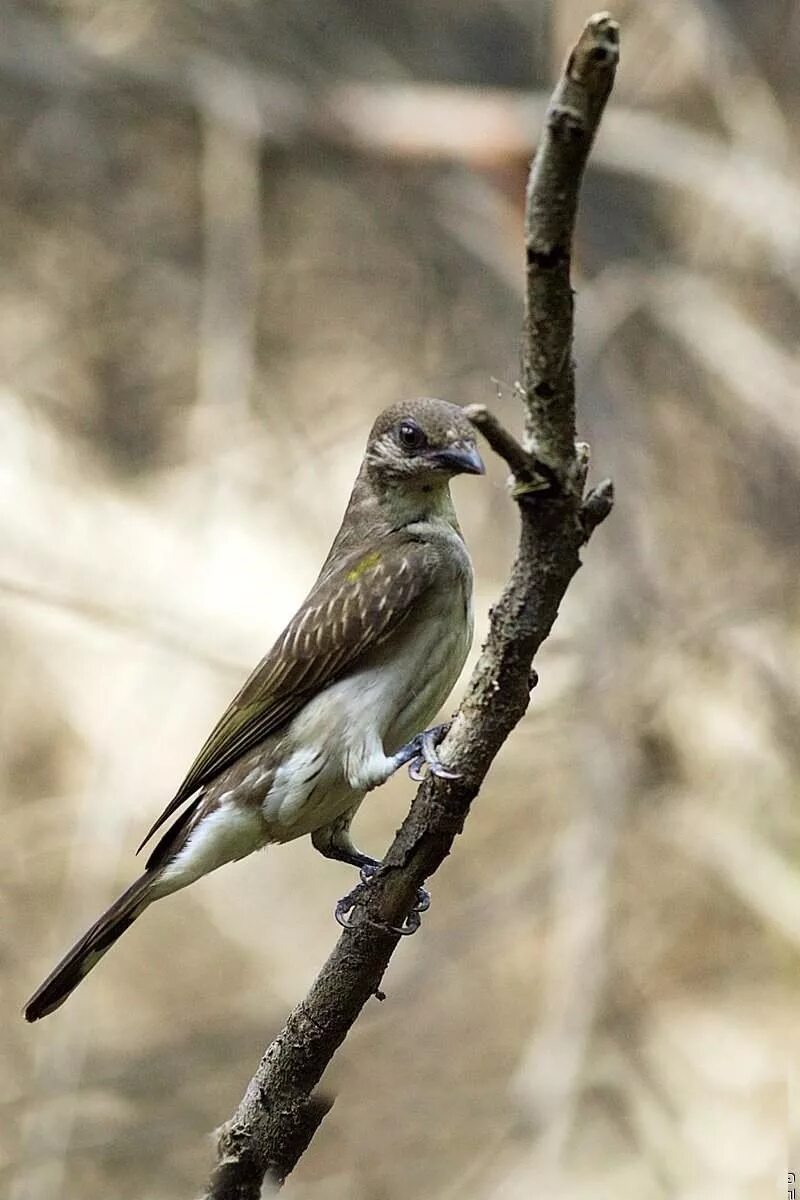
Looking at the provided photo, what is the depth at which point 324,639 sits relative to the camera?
363 cm

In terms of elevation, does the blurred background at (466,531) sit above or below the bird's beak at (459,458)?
above

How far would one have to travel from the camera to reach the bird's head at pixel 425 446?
359cm

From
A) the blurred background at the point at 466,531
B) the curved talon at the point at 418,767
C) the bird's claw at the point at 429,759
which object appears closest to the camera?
the bird's claw at the point at 429,759

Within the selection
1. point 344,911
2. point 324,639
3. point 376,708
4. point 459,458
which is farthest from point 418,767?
point 459,458

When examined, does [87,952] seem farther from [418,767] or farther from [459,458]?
[459,458]

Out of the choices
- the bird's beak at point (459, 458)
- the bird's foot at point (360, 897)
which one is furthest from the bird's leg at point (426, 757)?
the bird's beak at point (459, 458)

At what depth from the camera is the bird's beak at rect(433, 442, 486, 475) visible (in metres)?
3.47

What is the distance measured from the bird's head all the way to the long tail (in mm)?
1126

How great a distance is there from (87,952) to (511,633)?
167cm

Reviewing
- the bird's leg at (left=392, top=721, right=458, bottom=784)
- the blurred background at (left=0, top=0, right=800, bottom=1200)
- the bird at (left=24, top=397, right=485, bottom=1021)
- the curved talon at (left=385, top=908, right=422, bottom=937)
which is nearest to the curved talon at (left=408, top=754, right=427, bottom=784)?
the bird's leg at (left=392, top=721, right=458, bottom=784)

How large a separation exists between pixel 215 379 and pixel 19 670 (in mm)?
2048

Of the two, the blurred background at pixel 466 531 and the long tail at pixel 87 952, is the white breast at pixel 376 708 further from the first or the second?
the blurred background at pixel 466 531

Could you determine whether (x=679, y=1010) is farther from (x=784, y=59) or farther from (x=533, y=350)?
(x=533, y=350)

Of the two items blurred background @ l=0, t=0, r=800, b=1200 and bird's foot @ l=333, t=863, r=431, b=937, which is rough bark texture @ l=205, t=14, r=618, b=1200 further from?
blurred background @ l=0, t=0, r=800, b=1200
